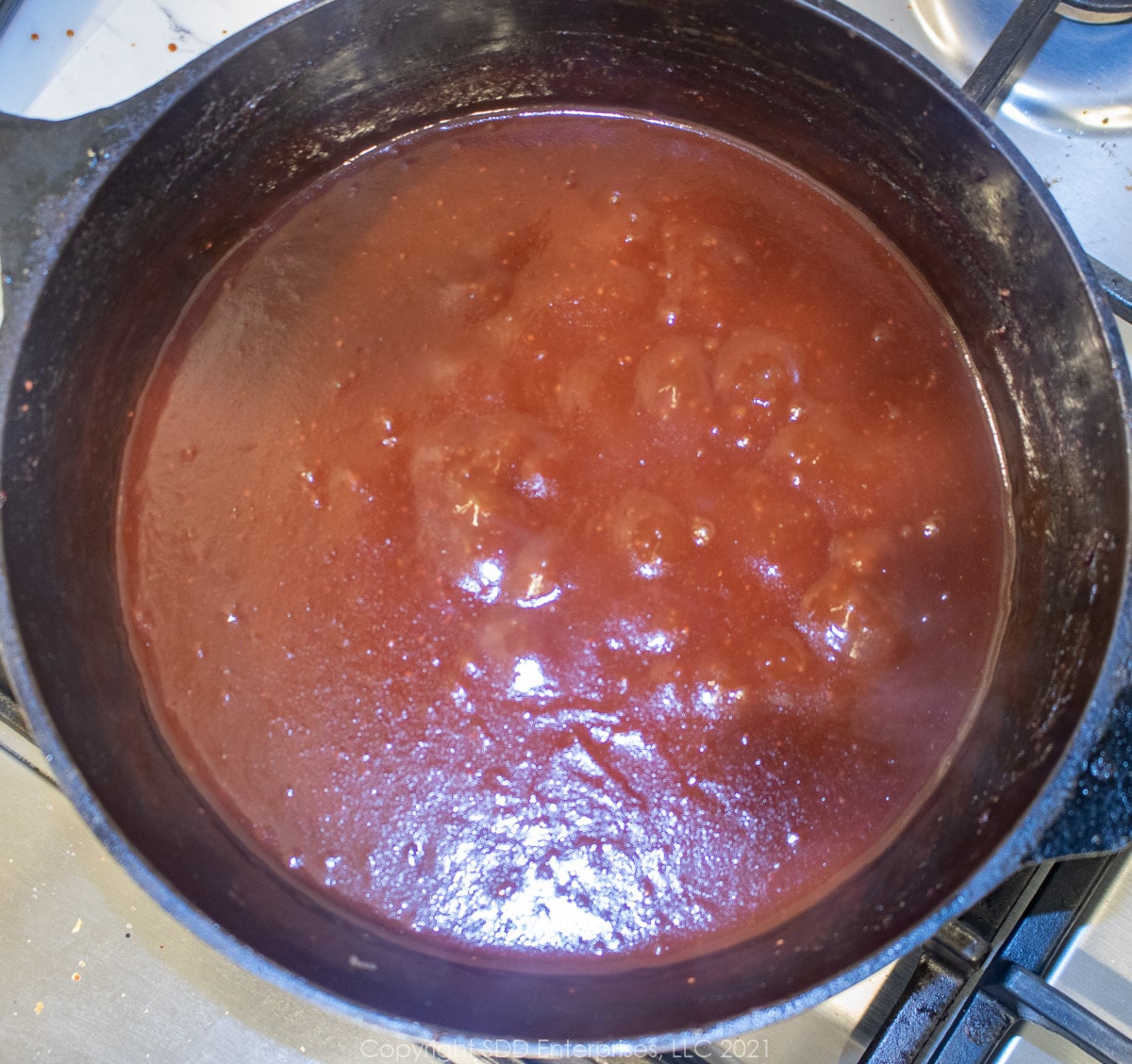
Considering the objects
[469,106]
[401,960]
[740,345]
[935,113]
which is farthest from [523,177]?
[401,960]

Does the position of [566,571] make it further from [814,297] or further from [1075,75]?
[1075,75]

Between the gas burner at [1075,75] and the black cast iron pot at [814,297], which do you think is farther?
the gas burner at [1075,75]

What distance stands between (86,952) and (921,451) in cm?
133

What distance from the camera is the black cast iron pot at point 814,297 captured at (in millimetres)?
1056

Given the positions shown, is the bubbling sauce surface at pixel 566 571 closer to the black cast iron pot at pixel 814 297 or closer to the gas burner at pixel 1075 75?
the black cast iron pot at pixel 814 297

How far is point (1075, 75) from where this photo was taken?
4.15ft

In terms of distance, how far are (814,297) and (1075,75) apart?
46cm

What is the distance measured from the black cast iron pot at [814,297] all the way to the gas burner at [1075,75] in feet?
0.56

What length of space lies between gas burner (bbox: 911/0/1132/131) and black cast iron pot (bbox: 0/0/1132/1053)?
172mm

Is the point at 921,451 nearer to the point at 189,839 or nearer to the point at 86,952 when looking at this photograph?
the point at 189,839

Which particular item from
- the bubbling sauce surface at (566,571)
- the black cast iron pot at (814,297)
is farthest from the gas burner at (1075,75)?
the bubbling sauce surface at (566,571)

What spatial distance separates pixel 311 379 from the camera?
1.30 meters

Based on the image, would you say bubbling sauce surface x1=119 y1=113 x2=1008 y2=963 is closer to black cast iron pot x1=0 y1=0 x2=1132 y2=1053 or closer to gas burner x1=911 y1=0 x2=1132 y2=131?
black cast iron pot x1=0 y1=0 x2=1132 y2=1053

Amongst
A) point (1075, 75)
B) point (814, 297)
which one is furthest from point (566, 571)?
point (1075, 75)
